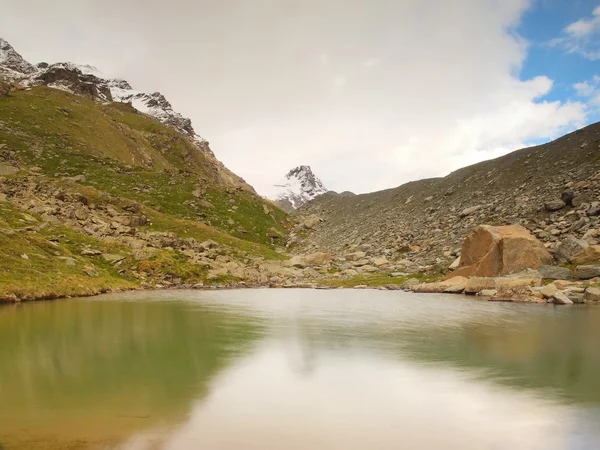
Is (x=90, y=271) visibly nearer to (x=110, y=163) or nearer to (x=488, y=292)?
(x=488, y=292)

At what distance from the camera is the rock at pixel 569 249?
40.0 metres

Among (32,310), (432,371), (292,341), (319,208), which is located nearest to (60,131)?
(319,208)

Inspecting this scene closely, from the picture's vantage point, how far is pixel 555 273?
38.6m

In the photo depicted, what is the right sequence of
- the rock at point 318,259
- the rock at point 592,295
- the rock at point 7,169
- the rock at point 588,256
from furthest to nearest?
the rock at point 7,169
the rock at point 318,259
the rock at point 588,256
the rock at point 592,295

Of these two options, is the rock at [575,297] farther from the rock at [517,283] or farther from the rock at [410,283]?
the rock at [410,283]

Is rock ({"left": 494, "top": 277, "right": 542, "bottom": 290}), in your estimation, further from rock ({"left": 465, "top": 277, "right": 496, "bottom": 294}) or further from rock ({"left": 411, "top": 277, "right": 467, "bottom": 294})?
rock ({"left": 411, "top": 277, "right": 467, "bottom": 294})

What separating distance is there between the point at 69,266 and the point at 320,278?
104ft

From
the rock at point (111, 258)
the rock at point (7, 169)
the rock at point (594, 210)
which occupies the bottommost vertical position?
the rock at point (111, 258)

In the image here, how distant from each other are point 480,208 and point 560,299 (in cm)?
3628

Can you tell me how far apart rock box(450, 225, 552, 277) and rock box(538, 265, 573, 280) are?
1473 millimetres

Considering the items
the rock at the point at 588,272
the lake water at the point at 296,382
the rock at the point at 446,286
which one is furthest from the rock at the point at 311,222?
the lake water at the point at 296,382

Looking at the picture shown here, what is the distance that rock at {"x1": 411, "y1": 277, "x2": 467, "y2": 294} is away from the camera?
42.0m

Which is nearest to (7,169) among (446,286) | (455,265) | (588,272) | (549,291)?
(446,286)

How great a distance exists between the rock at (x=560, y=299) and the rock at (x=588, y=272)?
6.29 metres
